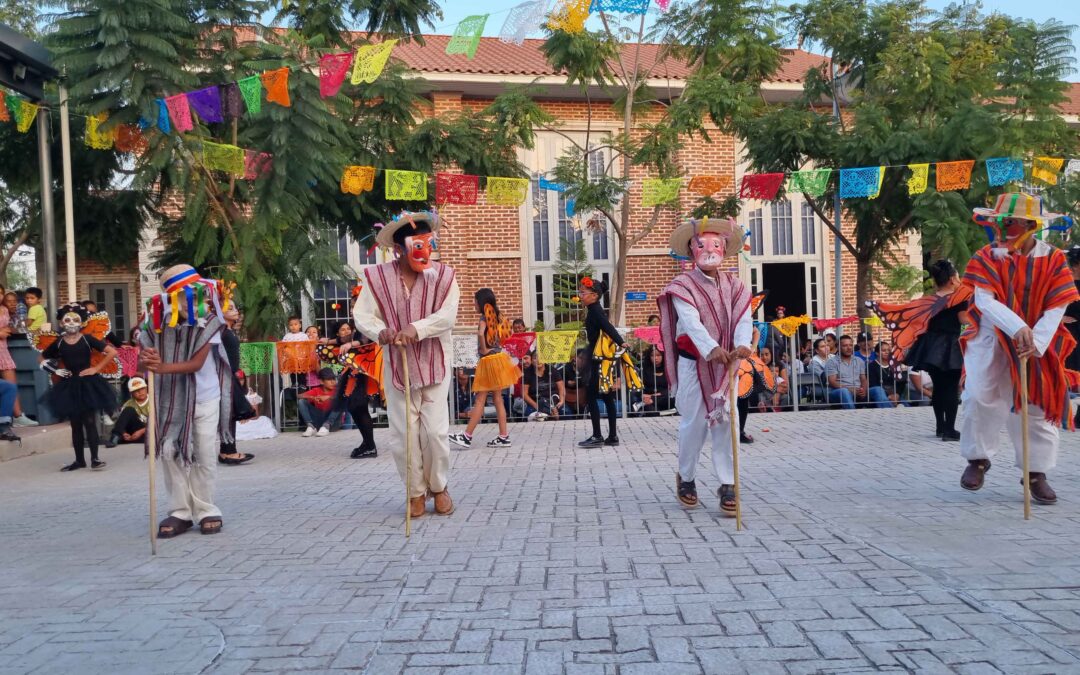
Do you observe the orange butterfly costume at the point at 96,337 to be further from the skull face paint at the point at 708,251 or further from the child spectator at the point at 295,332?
the skull face paint at the point at 708,251

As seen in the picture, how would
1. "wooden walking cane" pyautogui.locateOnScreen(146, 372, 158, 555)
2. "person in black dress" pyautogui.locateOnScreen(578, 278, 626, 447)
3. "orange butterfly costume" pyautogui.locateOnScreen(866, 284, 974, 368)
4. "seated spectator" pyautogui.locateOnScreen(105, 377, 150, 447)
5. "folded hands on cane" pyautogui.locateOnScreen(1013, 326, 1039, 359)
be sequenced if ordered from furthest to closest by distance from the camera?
"seated spectator" pyautogui.locateOnScreen(105, 377, 150, 447) < "person in black dress" pyautogui.locateOnScreen(578, 278, 626, 447) < "orange butterfly costume" pyautogui.locateOnScreen(866, 284, 974, 368) < "folded hands on cane" pyautogui.locateOnScreen(1013, 326, 1039, 359) < "wooden walking cane" pyautogui.locateOnScreen(146, 372, 158, 555)

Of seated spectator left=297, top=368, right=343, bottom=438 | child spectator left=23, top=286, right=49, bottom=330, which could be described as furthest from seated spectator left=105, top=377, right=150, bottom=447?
child spectator left=23, top=286, right=49, bottom=330

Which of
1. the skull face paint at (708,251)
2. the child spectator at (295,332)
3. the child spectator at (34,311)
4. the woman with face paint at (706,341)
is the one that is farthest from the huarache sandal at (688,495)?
the child spectator at (34,311)

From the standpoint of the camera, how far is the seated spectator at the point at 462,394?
14.2 meters

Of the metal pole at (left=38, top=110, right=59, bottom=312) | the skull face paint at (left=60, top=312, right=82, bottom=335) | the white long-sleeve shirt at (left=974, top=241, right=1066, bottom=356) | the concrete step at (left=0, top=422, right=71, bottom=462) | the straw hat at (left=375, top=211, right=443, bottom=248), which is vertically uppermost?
the metal pole at (left=38, top=110, right=59, bottom=312)

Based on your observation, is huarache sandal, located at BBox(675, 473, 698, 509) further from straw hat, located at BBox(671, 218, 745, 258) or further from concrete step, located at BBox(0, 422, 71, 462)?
concrete step, located at BBox(0, 422, 71, 462)

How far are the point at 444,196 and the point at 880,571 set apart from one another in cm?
1196

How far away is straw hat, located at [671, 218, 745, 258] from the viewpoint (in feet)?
21.0

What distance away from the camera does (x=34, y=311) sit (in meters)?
14.1

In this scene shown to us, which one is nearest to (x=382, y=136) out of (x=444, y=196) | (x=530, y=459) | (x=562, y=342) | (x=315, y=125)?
(x=444, y=196)

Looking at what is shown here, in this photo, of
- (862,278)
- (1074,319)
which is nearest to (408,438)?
(1074,319)

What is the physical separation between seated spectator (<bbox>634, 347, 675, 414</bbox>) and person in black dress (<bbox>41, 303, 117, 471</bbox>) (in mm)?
7328

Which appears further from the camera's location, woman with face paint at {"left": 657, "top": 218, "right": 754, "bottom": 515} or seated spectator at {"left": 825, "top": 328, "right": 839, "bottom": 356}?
seated spectator at {"left": 825, "top": 328, "right": 839, "bottom": 356}

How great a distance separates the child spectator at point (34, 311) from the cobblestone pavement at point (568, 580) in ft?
21.4
